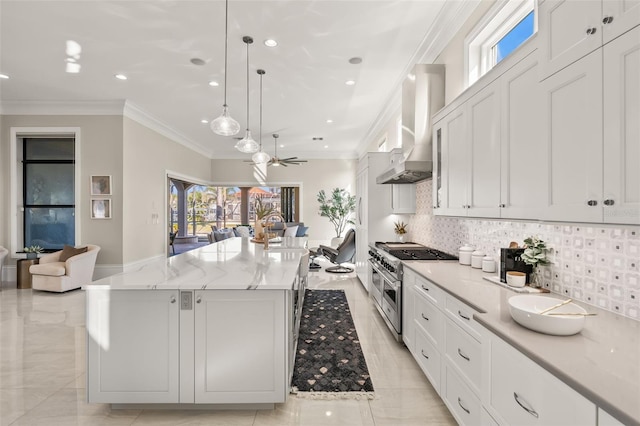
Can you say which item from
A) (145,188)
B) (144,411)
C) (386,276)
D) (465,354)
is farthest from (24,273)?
(465,354)

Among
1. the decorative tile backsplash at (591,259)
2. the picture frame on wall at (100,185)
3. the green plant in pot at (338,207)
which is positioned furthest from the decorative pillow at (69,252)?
the decorative tile backsplash at (591,259)

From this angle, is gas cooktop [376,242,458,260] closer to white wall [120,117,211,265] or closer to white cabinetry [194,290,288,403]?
white cabinetry [194,290,288,403]

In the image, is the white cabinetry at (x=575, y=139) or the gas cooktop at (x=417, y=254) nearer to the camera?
the white cabinetry at (x=575, y=139)

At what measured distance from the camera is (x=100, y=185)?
5.49 m

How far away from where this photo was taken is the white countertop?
193cm

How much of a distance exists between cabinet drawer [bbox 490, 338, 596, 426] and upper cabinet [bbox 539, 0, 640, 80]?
1254 mm

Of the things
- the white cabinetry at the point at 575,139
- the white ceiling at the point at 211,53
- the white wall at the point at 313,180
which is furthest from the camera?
the white wall at the point at 313,180

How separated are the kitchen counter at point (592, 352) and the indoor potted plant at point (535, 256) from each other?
222 mm

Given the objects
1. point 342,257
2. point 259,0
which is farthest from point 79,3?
point 342,257

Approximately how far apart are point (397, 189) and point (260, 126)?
11.7 feet

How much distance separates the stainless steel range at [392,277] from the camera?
2.98m

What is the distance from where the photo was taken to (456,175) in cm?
254

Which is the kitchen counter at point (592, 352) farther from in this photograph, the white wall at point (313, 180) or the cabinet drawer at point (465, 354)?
the white wall at point (313, 180)

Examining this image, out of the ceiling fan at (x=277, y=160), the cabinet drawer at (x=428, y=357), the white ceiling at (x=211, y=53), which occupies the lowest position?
the cabinet drawer at (x=428, y=357)
